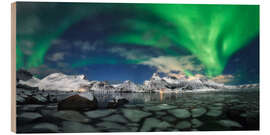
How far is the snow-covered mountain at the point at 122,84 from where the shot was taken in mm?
3959

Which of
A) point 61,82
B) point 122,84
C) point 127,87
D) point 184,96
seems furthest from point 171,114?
point 61,82

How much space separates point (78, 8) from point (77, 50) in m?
0.85

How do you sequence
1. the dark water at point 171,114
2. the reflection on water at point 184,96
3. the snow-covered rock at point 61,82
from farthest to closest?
1. the reflection on water at point 184,96
2. the snow-covered rock at point 61,82
3. the dark water at point 171,114

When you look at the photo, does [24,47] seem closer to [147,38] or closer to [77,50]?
[77,50]

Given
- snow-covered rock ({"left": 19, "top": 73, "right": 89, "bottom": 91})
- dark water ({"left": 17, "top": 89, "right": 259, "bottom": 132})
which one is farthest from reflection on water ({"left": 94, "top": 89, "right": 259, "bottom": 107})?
snow-covered rock ({"left": 19, "top": 73, "right": 89, "bottom": 91})

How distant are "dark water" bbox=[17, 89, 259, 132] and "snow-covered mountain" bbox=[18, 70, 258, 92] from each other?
0.11 m

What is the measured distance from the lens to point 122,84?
4156 mm

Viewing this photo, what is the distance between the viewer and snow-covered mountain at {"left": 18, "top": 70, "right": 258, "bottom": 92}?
396cm

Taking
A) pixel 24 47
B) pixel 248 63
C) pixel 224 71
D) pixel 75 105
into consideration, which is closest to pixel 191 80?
pixel 224 71

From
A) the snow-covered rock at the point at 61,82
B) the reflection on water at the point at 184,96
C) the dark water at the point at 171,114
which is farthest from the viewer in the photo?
the reflection on water at the point at 184,96

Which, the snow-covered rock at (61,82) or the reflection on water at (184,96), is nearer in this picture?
the snow-covered rock at (61,82)

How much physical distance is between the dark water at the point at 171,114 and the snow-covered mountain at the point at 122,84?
0.37ft

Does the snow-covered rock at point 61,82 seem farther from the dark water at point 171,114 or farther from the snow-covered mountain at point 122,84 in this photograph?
the dark water at point 171,114

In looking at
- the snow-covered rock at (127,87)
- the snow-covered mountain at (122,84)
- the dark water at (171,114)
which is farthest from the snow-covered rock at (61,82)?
the snow-covered rock at (127,87)
